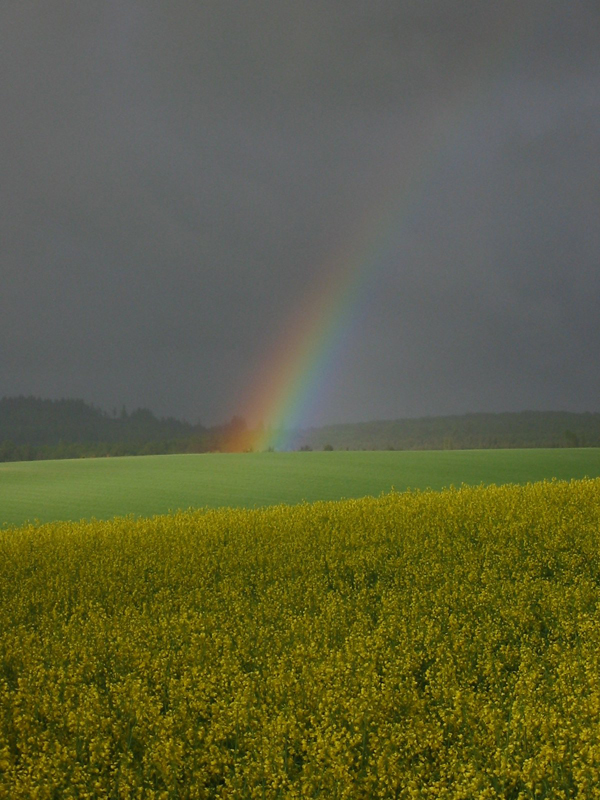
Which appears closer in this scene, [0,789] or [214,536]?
[0,789]

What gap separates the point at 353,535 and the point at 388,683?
6757 millimetres

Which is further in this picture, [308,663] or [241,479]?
[241,479]

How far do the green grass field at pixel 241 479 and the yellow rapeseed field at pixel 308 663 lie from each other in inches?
401

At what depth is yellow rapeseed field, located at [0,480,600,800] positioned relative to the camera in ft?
17.2

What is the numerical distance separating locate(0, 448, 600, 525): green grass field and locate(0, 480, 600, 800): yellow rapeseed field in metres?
10.2

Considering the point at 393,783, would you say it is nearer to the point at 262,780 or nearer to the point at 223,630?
the point at 262,780

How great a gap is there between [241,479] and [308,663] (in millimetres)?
23924

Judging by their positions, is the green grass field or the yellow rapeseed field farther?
the green grass field

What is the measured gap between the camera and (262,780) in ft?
16.8

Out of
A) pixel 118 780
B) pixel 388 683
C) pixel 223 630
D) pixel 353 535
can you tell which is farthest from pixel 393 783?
pixel 353 535

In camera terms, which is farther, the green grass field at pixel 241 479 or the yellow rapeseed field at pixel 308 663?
the green grass field at pixel 241 479

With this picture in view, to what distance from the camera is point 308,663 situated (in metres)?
7.19

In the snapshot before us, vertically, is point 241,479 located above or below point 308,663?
above

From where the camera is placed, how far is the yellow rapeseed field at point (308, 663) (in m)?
5.24
